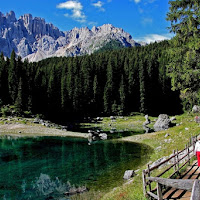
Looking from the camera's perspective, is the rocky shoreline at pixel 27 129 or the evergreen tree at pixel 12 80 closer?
the rocky shoreline at pixel 27 129

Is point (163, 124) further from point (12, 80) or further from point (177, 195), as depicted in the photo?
point (177, 195)

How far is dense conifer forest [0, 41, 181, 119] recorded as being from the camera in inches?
3228

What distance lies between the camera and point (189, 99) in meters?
29.0

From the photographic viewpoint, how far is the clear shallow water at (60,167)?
66.4ft

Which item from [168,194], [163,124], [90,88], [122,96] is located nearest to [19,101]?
[90,88]

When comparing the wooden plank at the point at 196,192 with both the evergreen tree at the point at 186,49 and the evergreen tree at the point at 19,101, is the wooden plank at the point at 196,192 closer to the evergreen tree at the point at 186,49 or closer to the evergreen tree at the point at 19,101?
the evergreen tree at the point at 186,49

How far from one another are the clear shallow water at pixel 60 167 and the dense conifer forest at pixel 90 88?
4270cm

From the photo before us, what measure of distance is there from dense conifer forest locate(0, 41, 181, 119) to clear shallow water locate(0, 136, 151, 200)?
140 ft

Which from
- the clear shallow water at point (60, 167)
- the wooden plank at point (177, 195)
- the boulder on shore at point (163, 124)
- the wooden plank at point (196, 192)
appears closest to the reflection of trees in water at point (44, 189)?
the clear shallow water at point (60, 167)

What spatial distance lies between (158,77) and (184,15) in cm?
8922

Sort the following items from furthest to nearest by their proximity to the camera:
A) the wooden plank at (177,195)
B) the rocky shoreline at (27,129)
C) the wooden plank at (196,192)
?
the rocky shoreline at (27,129) < the wooden plank at (177,195) < the wooden plank at (196,192)

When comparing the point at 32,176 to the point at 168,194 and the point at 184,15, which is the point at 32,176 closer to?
the point at 168,194

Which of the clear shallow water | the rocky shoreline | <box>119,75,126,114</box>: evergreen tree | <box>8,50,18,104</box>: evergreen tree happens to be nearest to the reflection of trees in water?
the clear shallow water

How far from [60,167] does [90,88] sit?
77012 mm
